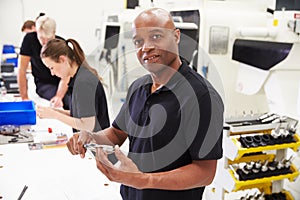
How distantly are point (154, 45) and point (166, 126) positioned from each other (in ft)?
0.92

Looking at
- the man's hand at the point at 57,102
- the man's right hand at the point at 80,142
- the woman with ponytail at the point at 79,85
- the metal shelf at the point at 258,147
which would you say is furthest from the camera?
the man's hand at the point at 57,102

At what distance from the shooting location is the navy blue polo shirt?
43.4 inches

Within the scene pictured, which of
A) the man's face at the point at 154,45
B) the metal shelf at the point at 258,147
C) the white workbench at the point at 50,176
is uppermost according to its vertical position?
the man's face at the point at 154,45

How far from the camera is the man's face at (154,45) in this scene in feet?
3.69

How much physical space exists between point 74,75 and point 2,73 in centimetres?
242

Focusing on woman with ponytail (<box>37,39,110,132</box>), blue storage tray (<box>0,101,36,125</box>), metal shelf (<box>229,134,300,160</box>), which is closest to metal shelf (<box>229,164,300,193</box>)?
metal shelf (<box>229,134,300,160</box>)

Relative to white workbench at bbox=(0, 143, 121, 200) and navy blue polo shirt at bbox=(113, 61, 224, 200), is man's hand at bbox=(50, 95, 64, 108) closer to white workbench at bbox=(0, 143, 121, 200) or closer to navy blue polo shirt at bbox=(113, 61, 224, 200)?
white workbench at bbox=(0, 143, 121, 200)

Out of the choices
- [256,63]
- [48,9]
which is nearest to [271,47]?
[256,63]

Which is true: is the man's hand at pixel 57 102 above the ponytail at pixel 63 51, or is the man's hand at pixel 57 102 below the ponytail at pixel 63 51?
below

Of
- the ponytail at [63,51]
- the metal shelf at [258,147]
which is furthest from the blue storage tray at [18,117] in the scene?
the metal shelf at [258,147]

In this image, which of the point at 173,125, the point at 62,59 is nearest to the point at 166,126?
the point at 173,125

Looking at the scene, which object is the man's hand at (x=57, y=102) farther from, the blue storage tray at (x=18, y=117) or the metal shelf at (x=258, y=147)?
the metal shelf at (x=258, y=147)

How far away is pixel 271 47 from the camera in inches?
108

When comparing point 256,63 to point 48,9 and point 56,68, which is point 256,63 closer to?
point 56,68
